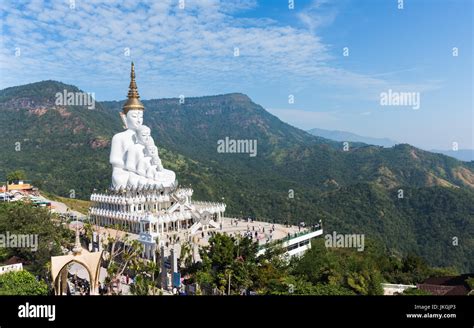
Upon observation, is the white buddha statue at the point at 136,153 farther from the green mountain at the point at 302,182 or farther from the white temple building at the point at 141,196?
the green mountain at the point at 302,182

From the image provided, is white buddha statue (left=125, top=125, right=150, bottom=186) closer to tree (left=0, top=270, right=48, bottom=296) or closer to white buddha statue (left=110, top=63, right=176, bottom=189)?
white buddha statue (left=110, top=63, right=176, bottom=189)

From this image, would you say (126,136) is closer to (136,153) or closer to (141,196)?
(136,153)

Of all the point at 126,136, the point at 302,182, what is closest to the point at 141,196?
the point at 126,136

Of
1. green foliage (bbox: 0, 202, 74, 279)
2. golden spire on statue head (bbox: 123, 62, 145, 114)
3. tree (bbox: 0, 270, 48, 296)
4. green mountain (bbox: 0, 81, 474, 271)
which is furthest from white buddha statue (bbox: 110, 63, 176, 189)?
green mountain (bbox: 0, 81, 474, 271)

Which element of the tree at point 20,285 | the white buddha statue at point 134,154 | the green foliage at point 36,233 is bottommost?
the tree at point 20,285

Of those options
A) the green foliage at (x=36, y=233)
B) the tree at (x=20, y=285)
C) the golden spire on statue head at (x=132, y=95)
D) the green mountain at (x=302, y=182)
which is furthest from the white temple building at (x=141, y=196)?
the green mountain at (x=302, y=182)

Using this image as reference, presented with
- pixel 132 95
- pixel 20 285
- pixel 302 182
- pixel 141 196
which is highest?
pixel 132 95
